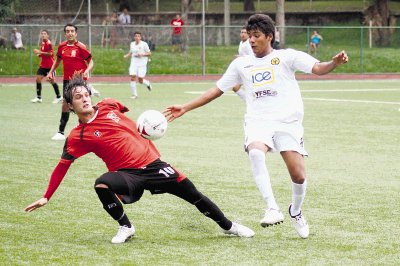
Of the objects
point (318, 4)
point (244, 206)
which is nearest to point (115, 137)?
point (244, 206)

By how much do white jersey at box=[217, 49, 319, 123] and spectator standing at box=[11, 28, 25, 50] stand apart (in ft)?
92.6

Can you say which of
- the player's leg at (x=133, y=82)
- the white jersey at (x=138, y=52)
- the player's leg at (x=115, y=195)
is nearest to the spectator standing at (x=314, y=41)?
the white jersey at (x=138, y=52)

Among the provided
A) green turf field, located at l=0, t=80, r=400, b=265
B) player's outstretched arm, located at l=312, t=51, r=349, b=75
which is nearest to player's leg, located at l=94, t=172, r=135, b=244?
green turf field, located at l=0, t=80, r=400, b=265

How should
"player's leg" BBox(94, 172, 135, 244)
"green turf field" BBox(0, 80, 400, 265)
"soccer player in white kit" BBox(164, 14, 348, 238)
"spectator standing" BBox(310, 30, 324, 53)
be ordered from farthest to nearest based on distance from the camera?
1. "spectator standing" BBox(310, 30, 324, 53)
2. "soccer player in white kit" BBox(164, 14, 348, 238)
3. "player's leg" BBox(94, 172, 135, 244)
4. "green turf field" BBox(0, 80, 400, 265)

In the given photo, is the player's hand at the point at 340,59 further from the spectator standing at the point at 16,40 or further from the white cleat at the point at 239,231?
the spectator standing at the point at 16,40

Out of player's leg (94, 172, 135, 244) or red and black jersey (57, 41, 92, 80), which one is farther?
red and black jersey (57, 41, 92, 80)

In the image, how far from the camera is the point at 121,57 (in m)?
37.3

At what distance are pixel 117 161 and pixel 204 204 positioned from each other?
781 mm

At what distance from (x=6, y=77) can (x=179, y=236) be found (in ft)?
89.7

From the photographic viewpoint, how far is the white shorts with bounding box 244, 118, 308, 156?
764 centimetres

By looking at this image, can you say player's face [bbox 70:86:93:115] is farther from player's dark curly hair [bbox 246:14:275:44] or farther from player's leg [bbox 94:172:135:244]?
player's dark curly hair [bbox 246:14:275:44]

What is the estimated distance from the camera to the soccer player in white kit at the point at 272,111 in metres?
7.63

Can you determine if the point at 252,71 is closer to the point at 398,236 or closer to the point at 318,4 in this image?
the point at 398,236

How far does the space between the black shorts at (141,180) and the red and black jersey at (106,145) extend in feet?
0.22
